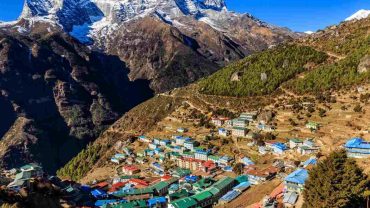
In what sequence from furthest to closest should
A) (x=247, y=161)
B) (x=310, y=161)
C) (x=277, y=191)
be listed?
(x=247, y=161)
(x=310, y=161)
(x=277, y=191)

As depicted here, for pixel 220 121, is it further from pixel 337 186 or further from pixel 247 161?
pixel 337 186

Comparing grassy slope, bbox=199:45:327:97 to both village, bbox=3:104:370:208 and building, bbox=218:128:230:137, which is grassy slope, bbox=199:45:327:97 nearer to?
village, bbox=3:104:370:208

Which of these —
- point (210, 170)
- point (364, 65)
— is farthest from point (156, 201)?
point (364, 65)

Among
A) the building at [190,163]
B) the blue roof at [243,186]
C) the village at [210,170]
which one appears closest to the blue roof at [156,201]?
the village at [210,170]

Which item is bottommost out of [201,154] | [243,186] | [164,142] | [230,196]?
[230,196]

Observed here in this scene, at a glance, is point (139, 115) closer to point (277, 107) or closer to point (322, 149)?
point (277, 107)

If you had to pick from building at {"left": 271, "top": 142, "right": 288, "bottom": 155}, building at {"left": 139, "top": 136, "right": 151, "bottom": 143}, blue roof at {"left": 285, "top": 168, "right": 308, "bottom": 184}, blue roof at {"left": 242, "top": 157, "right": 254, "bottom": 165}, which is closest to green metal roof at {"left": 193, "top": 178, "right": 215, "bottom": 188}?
blue roof at {"left": 242, "top": 157, "right": 254, "bottom": 165}

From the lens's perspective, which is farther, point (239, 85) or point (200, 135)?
point (239, 85)

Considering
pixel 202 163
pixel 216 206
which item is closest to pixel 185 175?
pixel 202 163
